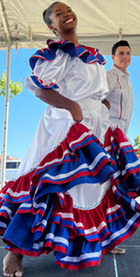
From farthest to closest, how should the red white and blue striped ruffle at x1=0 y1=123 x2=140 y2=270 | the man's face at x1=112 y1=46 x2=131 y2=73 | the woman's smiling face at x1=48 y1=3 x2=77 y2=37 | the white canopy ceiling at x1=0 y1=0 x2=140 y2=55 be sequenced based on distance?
the white canopy ceiling at x1=0 y1=0 x2=140 y2=55 → the man's face at x1=112 y1=46 x2=131 y2=73 → the woman's smiling face at x1=48 y1=3 x2=77 y2=37 → the red white and blue striped ruffle at x1=0 y1=123 x2=140 y2=270

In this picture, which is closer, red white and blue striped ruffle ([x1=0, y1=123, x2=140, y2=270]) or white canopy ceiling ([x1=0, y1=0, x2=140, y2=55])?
red white and blue striped ruffle ([x1=0, y1=123, x2=140, y2=270])

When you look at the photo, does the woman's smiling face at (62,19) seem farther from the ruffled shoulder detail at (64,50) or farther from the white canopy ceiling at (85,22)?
the white canopy ceiling at (85,22)

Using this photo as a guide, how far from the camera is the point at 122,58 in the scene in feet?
9.18

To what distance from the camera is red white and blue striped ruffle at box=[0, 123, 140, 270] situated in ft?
4.69

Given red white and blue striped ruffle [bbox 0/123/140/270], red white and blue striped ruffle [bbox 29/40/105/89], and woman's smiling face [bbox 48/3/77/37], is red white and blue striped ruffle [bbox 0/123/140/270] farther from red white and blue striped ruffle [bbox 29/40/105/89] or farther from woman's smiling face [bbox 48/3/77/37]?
woman's smiling face [bbox 48/3/77/37]

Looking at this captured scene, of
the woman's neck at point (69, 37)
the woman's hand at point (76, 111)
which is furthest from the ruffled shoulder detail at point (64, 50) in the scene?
the woman's hand at point (76, 111)

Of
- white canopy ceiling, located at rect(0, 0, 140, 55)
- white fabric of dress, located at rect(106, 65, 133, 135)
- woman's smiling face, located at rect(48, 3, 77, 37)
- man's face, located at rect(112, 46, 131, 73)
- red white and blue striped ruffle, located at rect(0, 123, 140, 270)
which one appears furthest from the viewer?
white canopy ceiling, located at rect(0, 0, 140, 55)

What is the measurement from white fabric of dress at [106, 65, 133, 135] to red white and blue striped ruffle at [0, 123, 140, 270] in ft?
3.52

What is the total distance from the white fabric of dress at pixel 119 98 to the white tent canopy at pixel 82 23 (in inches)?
57.6

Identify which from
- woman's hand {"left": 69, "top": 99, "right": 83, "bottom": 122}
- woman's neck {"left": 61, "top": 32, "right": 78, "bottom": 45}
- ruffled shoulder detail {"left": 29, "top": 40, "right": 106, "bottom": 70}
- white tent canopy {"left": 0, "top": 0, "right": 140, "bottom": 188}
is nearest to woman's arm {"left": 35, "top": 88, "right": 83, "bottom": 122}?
woman's hand {"left": 69, "top": 99, "right": 83, "bottom": 122}

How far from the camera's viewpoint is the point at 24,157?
1714 millimetres

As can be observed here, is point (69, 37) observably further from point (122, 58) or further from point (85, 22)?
point (85, 22)

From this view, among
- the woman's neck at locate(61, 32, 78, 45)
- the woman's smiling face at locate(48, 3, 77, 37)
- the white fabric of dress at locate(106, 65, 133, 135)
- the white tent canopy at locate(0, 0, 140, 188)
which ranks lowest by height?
the white fabric of dress at locate(106, 65, 133, 135)

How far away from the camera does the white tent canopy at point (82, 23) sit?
12.7 ft
